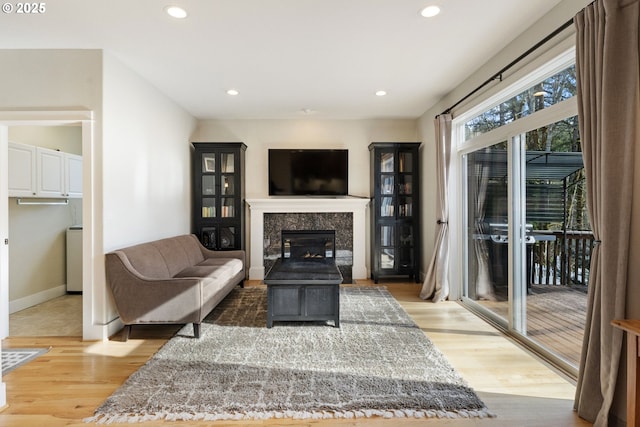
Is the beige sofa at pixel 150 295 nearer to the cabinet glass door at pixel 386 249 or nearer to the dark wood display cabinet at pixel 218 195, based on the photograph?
the dark wood display cabinet at pixel 218 195

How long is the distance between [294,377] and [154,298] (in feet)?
4.97

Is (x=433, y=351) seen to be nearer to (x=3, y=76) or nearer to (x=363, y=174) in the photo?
(x=363, y=174)

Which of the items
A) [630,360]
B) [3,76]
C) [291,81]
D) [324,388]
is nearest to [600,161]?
[630,360]

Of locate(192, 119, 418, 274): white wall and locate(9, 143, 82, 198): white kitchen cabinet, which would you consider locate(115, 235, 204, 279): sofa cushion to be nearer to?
locate(192, 119, 418, 274): white wall

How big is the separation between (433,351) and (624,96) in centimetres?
211

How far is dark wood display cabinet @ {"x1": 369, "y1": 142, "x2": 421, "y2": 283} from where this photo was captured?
Result: 519 centimetres

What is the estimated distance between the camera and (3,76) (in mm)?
2957

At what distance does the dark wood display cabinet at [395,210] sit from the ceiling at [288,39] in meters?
1.25

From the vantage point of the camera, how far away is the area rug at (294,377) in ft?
6.18

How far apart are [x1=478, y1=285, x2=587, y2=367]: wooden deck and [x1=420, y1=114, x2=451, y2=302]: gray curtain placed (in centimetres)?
127

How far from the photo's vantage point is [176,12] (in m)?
2.41

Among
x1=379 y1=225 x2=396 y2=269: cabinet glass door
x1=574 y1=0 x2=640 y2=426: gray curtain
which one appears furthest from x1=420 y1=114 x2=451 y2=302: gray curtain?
x1=574 y1=0 x2=640 y2=426: gray curtain

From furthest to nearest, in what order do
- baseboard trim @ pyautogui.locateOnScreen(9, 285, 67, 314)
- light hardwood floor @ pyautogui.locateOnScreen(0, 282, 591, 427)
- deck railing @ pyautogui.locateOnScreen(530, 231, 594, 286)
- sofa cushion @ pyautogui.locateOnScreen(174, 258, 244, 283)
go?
baseboard trim @ pyautogui.locateOnScreen(9, 285, 67, 314) → sofa cushion @ pyautogui.locateOnScreen(174, 258, 244, 283) → deck railing @ pyautogui.locateOnScreen(530, 231, 594, 286) → light hardwood floor @ pyautogui.locateOnScreen(0, 282, 591, 427)

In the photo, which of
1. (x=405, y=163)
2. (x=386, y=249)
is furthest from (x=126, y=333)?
(x=405, y=163)
